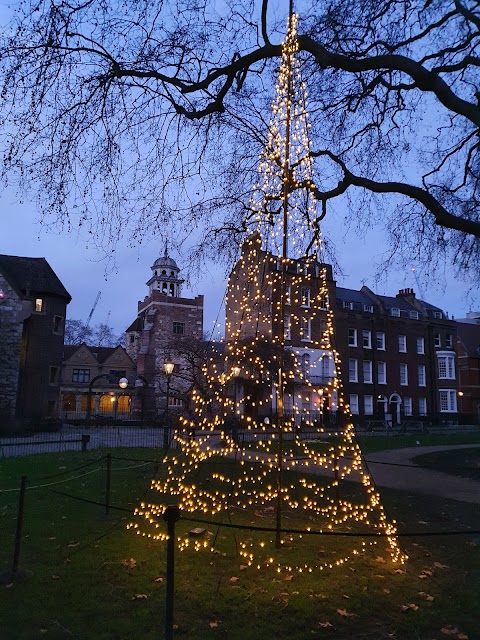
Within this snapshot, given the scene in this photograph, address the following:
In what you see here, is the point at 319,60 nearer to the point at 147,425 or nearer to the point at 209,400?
the point at 209,400

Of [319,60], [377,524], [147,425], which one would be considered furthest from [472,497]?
[147,425]

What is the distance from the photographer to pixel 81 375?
212ft

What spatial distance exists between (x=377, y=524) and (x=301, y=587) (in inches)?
145

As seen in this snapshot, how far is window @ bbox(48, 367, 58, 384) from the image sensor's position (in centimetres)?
3883

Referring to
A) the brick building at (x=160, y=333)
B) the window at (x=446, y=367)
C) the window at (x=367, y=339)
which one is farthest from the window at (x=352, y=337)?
the brick building at (x=160, y=333)

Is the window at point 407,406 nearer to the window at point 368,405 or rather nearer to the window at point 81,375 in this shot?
the window at point 368,405

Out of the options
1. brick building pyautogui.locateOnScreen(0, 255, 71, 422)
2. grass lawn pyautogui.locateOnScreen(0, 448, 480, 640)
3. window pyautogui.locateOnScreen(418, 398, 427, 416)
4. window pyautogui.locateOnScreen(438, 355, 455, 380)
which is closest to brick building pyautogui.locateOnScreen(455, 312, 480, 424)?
window pyautogui.locateOnScreen(438, 355, 455, 380)

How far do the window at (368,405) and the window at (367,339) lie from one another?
476cm

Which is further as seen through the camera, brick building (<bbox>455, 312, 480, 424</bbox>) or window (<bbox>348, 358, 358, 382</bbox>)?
brick building (<bbox>455, 312, 480, 424</bbox>)

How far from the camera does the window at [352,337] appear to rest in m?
48.4

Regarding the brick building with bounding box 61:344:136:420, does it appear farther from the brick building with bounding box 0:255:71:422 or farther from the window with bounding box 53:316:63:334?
the brick building with bounding box 0:255:71:422

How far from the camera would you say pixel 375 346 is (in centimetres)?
4975

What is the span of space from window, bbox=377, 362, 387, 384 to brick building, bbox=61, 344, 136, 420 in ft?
92.1

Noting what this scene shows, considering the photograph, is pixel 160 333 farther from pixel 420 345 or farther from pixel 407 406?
pixel 420 345
